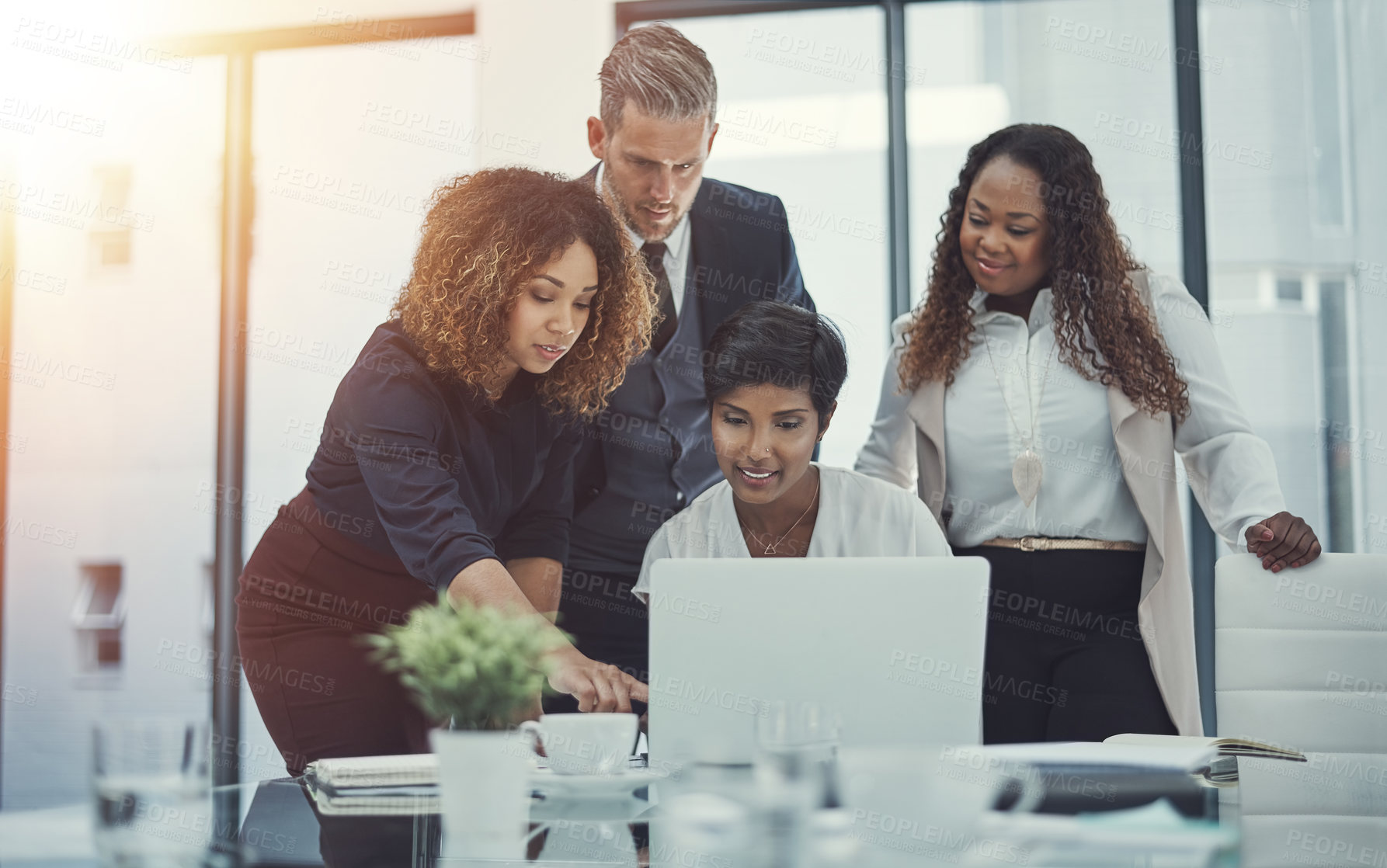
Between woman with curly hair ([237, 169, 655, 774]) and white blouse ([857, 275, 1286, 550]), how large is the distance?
2.31ft

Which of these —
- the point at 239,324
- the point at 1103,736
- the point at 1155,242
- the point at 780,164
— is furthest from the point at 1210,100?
the point at 239,324

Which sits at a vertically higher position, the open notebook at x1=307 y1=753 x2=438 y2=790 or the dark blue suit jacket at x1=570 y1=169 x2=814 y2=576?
the dark blue suit jacket at x1=570 y1=169 x2=814 y2=576

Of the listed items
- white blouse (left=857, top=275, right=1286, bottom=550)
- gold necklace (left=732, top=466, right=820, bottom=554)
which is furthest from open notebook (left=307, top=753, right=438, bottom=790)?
white blouse (left=857, top=275, right=1286, bottom=550)

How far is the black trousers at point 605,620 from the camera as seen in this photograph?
7.95ft

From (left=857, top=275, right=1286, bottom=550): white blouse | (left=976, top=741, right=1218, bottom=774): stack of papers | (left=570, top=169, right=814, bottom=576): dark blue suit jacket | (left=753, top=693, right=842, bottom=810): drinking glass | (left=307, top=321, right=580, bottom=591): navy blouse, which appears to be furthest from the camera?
(left=570, top=169, right=814, bottom=576): dark blue suit jacket

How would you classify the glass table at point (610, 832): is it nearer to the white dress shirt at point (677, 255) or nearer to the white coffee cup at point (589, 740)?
the white coffee cup at point (589, 740)

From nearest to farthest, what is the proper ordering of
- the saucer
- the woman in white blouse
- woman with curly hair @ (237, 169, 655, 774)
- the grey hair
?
1. the saucer
2. woman with curly hair @ (237, 169, 655, 774)
3. the woman in white blouse
4. the grey hair

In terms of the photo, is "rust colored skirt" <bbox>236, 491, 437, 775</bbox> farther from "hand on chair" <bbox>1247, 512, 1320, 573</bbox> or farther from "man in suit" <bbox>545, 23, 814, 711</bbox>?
"hand on chair" <bbox>1247, 512, 1320, 573</bbox>

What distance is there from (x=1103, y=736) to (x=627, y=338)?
3.56 feet

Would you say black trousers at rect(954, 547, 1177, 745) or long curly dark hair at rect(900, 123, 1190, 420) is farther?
long curly dark hair at rect(900, 123, 1190, 420)

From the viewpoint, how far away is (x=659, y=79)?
91.8 inches

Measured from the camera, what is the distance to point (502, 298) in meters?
1.88

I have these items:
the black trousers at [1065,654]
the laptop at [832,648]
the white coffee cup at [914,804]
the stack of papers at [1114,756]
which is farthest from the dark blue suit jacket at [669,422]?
the white coffee cup at [914,804]

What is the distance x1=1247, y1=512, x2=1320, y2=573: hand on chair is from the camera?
6.21ft
